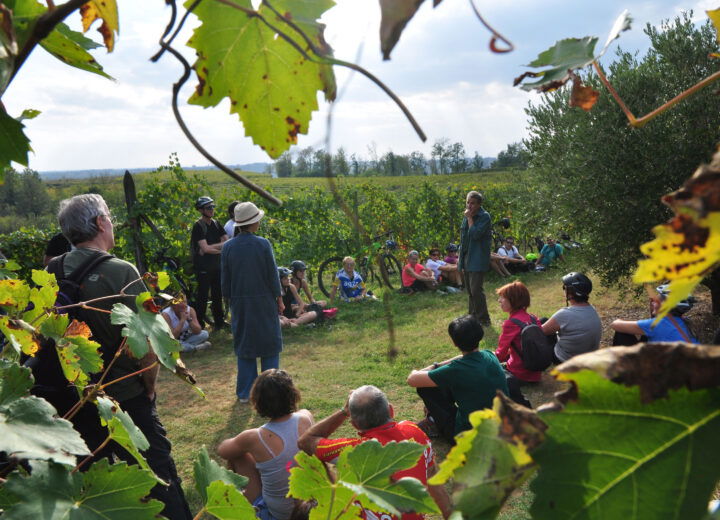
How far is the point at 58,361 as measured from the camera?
6.89 feet

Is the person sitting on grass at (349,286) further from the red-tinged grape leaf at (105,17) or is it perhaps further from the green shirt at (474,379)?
the red-tinged grape leaf at (105,17)

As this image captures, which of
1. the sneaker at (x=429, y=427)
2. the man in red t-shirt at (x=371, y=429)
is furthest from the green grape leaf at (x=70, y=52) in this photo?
the sneaker at (x=429, y=427)

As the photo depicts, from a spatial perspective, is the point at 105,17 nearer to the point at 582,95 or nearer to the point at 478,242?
the point at 582,95

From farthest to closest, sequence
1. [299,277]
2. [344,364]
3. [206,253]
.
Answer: [299,277] < [206,253] < [344,364]

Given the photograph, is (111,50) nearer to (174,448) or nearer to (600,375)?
(600,375)

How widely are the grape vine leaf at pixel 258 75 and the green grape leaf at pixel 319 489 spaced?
1.40ft

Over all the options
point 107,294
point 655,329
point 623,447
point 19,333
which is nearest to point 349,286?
point 655,329

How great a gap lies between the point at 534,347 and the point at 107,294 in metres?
3.73

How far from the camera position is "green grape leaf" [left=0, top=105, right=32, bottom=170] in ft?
1.76

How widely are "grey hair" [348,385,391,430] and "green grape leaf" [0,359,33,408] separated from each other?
219cm

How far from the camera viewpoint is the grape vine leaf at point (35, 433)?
0.60m

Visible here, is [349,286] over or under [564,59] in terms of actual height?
under

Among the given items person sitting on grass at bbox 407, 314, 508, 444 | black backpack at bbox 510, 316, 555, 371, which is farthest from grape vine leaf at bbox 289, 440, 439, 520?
black backpack at bbox 510, 316, 555, 371

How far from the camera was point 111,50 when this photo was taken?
604 millimetres
